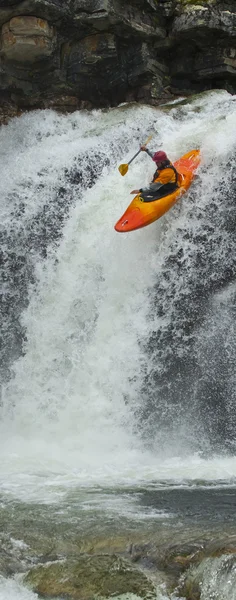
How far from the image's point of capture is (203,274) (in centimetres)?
816

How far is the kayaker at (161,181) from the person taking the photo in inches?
335

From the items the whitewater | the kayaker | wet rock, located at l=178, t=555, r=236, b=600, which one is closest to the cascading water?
the whitewater

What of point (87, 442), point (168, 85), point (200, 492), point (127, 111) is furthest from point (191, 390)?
point (168, 85)

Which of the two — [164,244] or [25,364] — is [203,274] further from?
[25,364]

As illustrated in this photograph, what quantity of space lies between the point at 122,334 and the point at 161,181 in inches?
74.5

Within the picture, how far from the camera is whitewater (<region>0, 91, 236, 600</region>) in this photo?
757 cm

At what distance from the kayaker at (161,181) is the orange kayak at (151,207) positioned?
6 cm

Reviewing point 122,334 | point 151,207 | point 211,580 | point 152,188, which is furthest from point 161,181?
point 211,580

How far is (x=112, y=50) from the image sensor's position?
11625 mm

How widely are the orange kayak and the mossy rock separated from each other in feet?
15.6

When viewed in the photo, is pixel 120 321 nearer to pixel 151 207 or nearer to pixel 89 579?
pixel 151 207

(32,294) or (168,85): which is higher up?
(168,85)

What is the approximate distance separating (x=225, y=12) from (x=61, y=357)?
21.8 ft

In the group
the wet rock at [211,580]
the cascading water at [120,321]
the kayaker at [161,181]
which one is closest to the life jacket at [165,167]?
the kayaker at [161,181]
